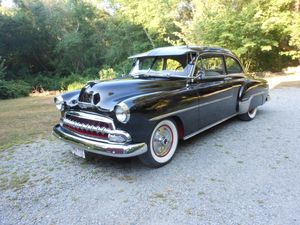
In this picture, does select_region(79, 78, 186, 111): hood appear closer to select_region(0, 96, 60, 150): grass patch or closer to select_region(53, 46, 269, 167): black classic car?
select_region(53, 46, 269, 167): black classic car

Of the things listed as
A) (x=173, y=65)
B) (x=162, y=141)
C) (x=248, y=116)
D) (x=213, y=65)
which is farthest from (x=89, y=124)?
(x=248, y=116)

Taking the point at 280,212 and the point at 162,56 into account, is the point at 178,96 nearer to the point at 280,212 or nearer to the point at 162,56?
the point at 162,56

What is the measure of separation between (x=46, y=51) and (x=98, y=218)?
74.7ft

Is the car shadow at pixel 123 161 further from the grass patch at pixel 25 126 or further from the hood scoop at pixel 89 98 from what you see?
the grass patch at pixel 25 126

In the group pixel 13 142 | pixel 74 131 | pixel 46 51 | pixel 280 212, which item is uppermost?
pixel 46 51

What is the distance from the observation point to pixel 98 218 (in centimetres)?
261

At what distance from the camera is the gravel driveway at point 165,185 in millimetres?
2621

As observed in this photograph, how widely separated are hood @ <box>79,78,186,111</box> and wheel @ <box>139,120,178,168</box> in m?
0.51

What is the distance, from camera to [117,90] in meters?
3.66

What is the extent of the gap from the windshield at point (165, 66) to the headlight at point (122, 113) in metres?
1.43

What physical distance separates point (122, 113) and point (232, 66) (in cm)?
322

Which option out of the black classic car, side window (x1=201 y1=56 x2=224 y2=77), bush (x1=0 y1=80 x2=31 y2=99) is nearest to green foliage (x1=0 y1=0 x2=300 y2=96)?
bush (x1=0 y1=80 x2=31 y2=99)

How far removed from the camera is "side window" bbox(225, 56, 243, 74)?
17.5 ft

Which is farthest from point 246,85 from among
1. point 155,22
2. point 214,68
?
point 155,22
